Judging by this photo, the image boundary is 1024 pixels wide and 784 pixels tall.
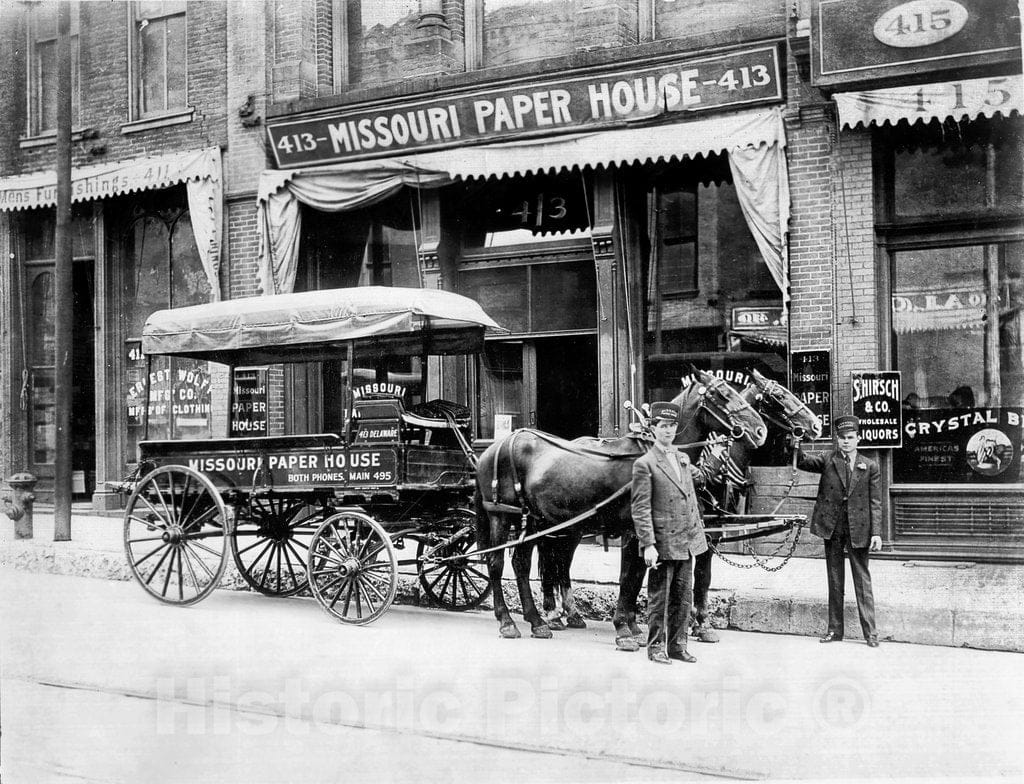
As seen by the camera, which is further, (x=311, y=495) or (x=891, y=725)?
(x=311, y=495)

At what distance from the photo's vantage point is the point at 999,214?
446 inches

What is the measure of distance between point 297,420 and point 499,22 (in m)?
6.28

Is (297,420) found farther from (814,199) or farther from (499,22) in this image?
(814,199)

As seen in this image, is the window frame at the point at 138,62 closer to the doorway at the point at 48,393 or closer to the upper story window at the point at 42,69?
the upper story window at the point at 42,69

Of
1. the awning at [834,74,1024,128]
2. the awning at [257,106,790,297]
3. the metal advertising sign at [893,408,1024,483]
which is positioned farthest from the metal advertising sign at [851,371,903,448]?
the awning at [834,74,1024,128]

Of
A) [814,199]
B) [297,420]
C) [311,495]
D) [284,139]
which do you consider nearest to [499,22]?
[284,139]

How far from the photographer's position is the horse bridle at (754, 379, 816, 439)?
8.80m

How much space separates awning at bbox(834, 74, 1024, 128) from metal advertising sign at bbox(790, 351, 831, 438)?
2.53 metres

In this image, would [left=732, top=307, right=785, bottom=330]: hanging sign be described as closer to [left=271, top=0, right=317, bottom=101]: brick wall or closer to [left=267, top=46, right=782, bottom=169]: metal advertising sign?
[left=267, top=46, right=782, bottom=169]: metal advertising sign

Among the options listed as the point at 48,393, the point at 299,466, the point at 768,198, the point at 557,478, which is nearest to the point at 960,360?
the point at 768,198

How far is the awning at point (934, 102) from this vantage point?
10508 mm

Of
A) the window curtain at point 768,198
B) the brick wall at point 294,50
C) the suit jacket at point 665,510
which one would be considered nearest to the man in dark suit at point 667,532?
the suit jacket at point 665,510

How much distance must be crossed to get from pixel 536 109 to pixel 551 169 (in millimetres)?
800

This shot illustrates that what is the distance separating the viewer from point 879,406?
11539 millimetres
